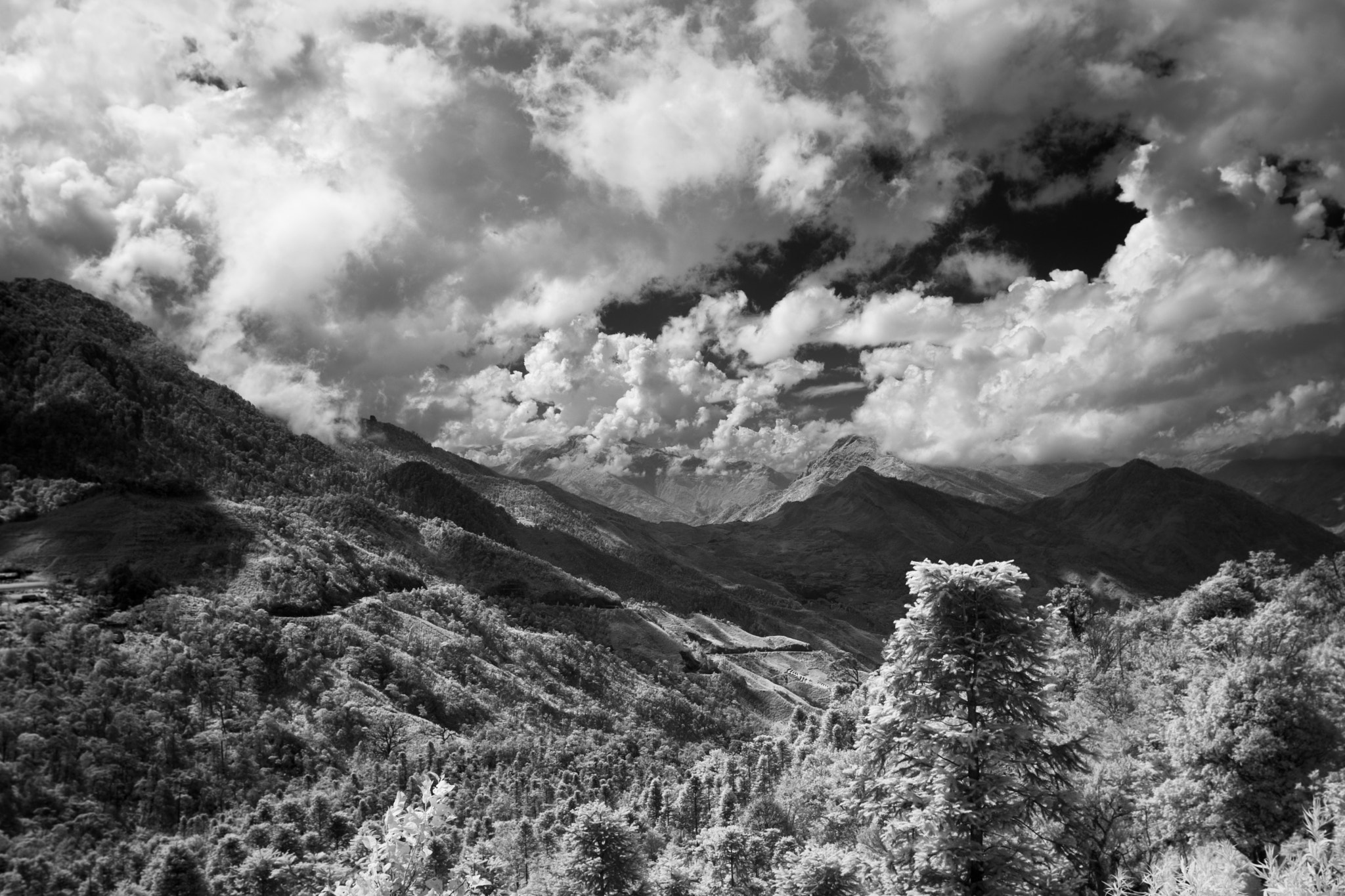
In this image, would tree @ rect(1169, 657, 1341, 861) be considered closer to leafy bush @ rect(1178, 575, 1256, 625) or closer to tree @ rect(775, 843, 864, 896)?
tree @ rect(775, 843, 864, 896)

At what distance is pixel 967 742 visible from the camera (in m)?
16.4

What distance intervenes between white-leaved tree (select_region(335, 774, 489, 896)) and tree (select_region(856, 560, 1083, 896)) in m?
10.0

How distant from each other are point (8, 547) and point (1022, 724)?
207 meters

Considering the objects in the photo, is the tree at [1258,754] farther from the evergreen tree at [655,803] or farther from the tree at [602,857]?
the evergreen tree at [655,803]

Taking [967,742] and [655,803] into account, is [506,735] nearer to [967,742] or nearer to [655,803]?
[655,803]

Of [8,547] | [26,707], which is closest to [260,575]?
[8,547]

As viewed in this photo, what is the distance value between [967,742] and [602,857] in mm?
41124

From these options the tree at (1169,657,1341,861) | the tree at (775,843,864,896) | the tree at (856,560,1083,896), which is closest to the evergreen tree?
the tree at (775,843,864,896)

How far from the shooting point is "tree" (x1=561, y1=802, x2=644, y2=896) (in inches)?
1924

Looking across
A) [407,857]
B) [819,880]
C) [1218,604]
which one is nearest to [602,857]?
[819,880]

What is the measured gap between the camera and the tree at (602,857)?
4888 cm

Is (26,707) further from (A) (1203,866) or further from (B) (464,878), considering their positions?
(A) (1203,866)

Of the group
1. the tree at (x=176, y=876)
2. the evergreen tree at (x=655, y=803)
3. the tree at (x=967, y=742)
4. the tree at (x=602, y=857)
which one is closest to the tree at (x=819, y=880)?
the tree at (x=602, y=857)

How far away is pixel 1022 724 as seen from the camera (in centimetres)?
1658
